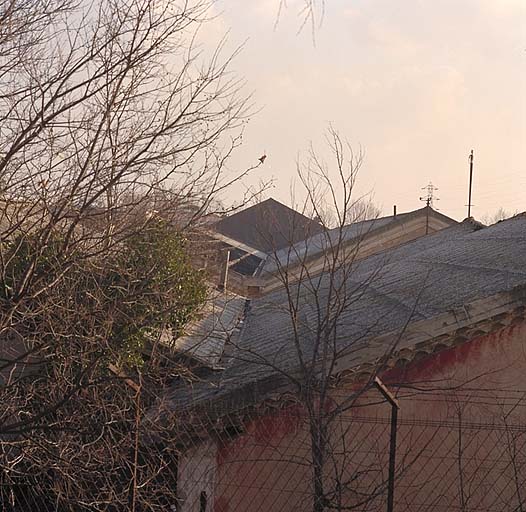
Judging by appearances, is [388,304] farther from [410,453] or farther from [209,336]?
[410,453]

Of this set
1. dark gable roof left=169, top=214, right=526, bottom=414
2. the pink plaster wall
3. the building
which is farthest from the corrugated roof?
the pink plaster wall

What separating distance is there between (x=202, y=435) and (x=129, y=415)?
713 mm

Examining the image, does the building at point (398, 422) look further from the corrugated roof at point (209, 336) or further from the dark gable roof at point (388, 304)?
the corrugated roof at point (209, 336)

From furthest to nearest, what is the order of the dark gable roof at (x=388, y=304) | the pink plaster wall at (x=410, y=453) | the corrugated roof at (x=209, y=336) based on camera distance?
the corrugated roof at (x=209, y=336)
the dark gable roof at (x=388, y=304)
the pink plaster wall at (x=410, y=453)

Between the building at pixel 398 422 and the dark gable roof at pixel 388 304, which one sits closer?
the building at pixel 398 422

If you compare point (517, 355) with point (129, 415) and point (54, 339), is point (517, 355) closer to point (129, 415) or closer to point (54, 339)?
point (129, 415)

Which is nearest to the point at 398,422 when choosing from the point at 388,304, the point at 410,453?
the point at 410,453

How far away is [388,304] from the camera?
938 centimetres

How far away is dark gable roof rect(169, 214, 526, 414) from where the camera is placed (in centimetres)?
732

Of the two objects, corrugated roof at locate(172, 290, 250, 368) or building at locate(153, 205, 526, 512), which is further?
corrugated roof at locate(172, 290, 250, 368)

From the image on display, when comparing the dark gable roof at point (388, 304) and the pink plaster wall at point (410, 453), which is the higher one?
the dark gable roof at point (388, 304)

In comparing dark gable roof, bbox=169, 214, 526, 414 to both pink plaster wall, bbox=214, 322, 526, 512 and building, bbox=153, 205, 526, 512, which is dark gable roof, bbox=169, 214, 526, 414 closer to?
building, bbox=153, 205, 526, 512

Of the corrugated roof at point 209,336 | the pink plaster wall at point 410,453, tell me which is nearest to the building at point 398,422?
the pink plaster wall at point 410,453

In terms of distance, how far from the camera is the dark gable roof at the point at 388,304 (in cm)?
732
